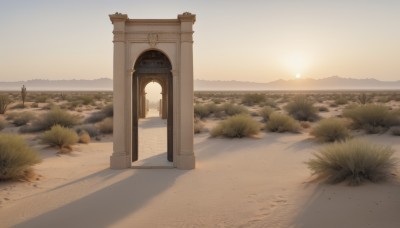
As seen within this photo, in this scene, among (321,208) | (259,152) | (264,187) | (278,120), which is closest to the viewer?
(321,208)

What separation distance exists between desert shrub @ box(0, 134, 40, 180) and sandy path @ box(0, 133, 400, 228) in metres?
0.46

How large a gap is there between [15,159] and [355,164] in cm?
752

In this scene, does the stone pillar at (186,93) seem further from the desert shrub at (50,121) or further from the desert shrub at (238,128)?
the desert shrub at (50,121)

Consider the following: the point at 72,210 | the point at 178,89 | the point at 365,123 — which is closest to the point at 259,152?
the point at 178,89

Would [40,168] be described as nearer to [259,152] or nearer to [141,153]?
[141,153]

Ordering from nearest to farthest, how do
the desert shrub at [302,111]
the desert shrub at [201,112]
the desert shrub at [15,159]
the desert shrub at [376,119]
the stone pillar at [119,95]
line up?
the desert shrub at [15,159] < the stone pillar at [119,95] < the desert shrub at [376,119] < the desert shrub at [302,111] < the desert shrub at [201,112]

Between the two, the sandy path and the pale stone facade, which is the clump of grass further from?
the pale stone facade

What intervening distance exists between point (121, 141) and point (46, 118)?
30.8 feet

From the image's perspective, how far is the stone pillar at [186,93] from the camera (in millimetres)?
9977

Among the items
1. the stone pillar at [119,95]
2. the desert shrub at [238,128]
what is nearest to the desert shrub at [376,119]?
the desert shrub at [238,128]

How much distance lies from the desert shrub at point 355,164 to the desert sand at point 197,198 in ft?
0.80

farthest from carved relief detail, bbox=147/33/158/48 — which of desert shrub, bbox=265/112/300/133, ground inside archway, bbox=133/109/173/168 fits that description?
desert shrub, bbox=265/112/300/133

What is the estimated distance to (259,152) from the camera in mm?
12609

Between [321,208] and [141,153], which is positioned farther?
[141,153]
